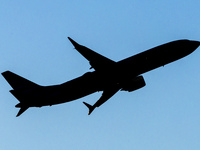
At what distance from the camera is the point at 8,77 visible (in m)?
52.7

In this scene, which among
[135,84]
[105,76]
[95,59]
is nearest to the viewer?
[95,59]

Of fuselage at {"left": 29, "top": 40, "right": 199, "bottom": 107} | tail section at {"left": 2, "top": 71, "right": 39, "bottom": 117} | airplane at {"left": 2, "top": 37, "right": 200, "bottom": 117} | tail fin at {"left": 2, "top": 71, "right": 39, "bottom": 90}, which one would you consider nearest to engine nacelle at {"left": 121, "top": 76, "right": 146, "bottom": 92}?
airplane at {"left": 2, "top": 37, "right": 200, "bottom": 117}

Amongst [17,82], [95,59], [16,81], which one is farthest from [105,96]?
[16,81]

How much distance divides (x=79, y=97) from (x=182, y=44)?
14965 mm

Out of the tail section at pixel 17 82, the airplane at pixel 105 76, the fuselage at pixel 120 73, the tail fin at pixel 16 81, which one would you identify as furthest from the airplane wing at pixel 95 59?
the tail fin at pixel 16 81

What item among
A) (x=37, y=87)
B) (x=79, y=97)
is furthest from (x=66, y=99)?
(x=37, y=87)

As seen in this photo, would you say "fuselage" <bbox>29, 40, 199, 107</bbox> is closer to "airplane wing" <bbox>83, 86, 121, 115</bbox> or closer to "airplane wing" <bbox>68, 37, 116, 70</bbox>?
"airplane wing" <bbox>68, 37, 116, 70</bbox>

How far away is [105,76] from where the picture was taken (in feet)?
154

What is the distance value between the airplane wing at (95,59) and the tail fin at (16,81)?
11.0 metres

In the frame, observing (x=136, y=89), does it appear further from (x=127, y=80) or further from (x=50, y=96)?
(x=50, y=96)

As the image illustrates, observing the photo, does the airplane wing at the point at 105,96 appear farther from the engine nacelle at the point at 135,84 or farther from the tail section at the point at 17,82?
the tail section at the point at 17,82

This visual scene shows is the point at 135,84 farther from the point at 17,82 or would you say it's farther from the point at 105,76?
the point at 17,82

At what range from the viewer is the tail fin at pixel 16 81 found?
52.0 meters

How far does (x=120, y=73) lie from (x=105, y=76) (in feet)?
6.27
